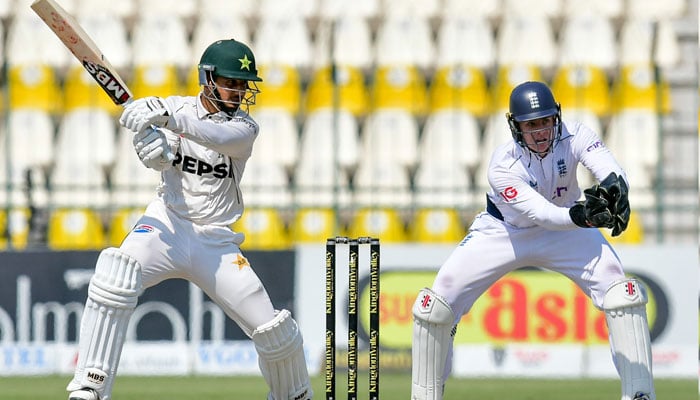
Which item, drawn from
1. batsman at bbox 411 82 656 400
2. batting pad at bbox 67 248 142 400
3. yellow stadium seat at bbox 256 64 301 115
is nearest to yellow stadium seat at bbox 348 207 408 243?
yellow stadium seat at bbox 256 64 301 115

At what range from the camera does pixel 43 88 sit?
14.7 meters

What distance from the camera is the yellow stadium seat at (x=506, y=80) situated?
14586mm

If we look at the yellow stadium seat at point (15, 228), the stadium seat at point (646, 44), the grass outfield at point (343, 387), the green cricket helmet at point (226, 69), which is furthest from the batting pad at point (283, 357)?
the stadium seat at point (646, 44)

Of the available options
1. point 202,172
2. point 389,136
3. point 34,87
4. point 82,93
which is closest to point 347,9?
point 389,136

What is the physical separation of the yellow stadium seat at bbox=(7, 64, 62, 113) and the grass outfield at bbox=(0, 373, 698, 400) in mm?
4339

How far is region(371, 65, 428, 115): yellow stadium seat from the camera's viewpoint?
1462 centimetres

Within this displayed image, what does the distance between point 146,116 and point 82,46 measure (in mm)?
661

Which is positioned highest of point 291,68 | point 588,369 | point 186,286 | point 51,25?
point 291,68

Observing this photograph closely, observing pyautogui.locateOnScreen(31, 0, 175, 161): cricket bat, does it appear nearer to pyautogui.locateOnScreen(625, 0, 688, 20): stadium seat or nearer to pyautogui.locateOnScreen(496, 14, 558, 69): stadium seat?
pyautogui.locateOnScreen(496, 14, 558, 69): stadium seat

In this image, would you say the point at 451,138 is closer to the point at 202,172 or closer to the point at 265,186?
the point at 265,186

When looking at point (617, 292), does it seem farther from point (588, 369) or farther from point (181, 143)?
point (588, 369)

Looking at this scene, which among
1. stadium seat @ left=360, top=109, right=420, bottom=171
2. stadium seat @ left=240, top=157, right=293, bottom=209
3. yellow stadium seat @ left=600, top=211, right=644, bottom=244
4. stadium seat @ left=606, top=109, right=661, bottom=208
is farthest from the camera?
stadium seat @ left=360, top=109, right=420, bottom=171

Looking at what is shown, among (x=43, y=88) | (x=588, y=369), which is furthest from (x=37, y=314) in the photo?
(x=588, y=369)

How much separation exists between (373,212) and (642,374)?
6.18 metres
